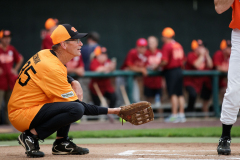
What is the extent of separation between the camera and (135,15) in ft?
37.4

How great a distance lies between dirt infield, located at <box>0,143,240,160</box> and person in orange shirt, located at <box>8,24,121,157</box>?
28cm

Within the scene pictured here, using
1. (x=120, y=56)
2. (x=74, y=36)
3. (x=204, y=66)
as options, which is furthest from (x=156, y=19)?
(x=74, y=36)

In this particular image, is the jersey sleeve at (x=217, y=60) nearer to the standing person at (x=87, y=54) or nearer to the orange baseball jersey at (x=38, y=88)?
the standing person at (x=87, y=54)

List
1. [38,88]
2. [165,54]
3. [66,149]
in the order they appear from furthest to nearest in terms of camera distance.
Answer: [165,54] → [66,149] → [38,88]

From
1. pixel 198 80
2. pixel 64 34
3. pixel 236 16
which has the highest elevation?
pixel 236 16

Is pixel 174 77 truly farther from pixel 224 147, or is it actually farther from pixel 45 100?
pixel 45 100

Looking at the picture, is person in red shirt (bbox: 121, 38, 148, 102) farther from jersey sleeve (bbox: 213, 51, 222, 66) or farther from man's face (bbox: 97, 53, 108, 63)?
jersey sleeve (bbox: 213, 51, 222, 66)

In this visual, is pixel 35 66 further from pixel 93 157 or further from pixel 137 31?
pixel 137 31

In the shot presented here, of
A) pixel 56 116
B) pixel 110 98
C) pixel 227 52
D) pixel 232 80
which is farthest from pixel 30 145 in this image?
pixel 227 52

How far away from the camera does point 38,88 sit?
393 cm

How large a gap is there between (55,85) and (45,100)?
30 centimetres

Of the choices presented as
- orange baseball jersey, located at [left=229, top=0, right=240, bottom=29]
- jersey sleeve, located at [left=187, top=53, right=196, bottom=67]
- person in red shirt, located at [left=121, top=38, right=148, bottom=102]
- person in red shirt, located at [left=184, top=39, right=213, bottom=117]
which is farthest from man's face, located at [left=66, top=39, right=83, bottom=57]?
jersey sleeve, located at [left=187, top=53, right=196, bottom=67]

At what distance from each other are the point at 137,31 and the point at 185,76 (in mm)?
2828

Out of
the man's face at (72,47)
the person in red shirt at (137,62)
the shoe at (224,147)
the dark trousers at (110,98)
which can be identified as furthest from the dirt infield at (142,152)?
the person in red shirt at (137,62)
